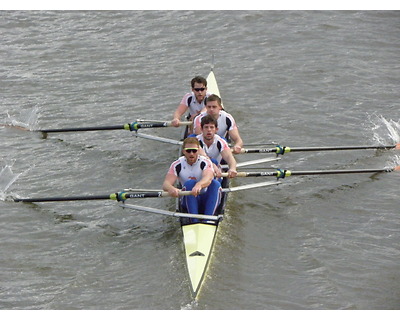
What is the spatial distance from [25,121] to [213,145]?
484cm

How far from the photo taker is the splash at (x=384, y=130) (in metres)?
14.0

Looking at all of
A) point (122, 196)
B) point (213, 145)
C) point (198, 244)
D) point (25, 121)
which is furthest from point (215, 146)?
point (25, 121)

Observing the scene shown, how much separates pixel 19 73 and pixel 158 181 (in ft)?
19.8

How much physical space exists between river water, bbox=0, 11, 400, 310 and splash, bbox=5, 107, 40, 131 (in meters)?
0.06

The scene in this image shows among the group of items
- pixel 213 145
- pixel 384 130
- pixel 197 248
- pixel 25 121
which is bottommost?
pixel 384 130

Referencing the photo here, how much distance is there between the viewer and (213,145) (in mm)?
11406

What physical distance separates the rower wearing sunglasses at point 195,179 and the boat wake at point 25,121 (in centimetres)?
482

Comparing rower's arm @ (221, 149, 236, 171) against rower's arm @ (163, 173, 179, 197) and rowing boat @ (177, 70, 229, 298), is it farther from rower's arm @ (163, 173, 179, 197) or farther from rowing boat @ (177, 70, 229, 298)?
rower's arm @ (163, 173, 179, 197)

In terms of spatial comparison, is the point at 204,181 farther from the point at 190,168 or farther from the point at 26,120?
the point at 26,120

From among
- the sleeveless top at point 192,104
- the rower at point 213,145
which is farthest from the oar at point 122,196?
the sleeveless top at point 192,104

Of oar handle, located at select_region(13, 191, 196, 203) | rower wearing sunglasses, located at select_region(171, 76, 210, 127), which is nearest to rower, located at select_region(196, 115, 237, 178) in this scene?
oar handle, located at select_region(13, 191, 196, 203)

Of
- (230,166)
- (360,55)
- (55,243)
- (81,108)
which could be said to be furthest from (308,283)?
(360,55)

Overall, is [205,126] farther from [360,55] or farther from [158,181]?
[360,55]

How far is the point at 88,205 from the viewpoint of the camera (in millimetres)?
11969
